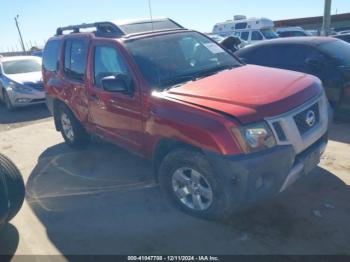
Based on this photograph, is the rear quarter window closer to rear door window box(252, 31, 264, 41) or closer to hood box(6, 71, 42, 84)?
hood box(6, 71, 42, 84)

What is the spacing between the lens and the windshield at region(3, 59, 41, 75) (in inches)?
412

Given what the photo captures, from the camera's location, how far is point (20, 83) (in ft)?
31.7

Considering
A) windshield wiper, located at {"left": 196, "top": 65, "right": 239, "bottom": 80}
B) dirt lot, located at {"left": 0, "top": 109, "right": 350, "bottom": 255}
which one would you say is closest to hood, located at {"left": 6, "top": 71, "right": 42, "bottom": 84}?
dirt lot, located at {"left": 0, "top": 109, "right": 350, "bottom": 255}

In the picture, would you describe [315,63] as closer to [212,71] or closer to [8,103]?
[212,71]

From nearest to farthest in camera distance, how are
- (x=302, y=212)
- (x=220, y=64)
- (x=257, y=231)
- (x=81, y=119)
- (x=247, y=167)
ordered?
1. (x=247, y=167)
2. (x=257, y=231)
3. (x=302, y=212)
4. (x=220, y=64)
5. (x=81, y=119)

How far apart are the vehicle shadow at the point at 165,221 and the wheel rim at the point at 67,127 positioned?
121 centimetres

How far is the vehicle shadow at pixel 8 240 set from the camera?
341 cm

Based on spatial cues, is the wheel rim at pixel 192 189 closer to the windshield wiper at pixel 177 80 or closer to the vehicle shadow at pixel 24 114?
the windshield wiper at pixel 177 80

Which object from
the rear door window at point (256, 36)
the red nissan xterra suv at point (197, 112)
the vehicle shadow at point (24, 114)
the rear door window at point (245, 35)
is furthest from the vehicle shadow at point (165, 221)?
the rear door window at point (245, 35)

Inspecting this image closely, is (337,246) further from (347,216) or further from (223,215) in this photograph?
(223,215)

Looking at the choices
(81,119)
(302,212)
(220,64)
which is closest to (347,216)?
(302,212)

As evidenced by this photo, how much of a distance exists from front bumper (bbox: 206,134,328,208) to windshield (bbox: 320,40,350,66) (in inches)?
135

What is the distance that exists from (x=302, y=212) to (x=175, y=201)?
1302mm

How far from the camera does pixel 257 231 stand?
3260 mm
